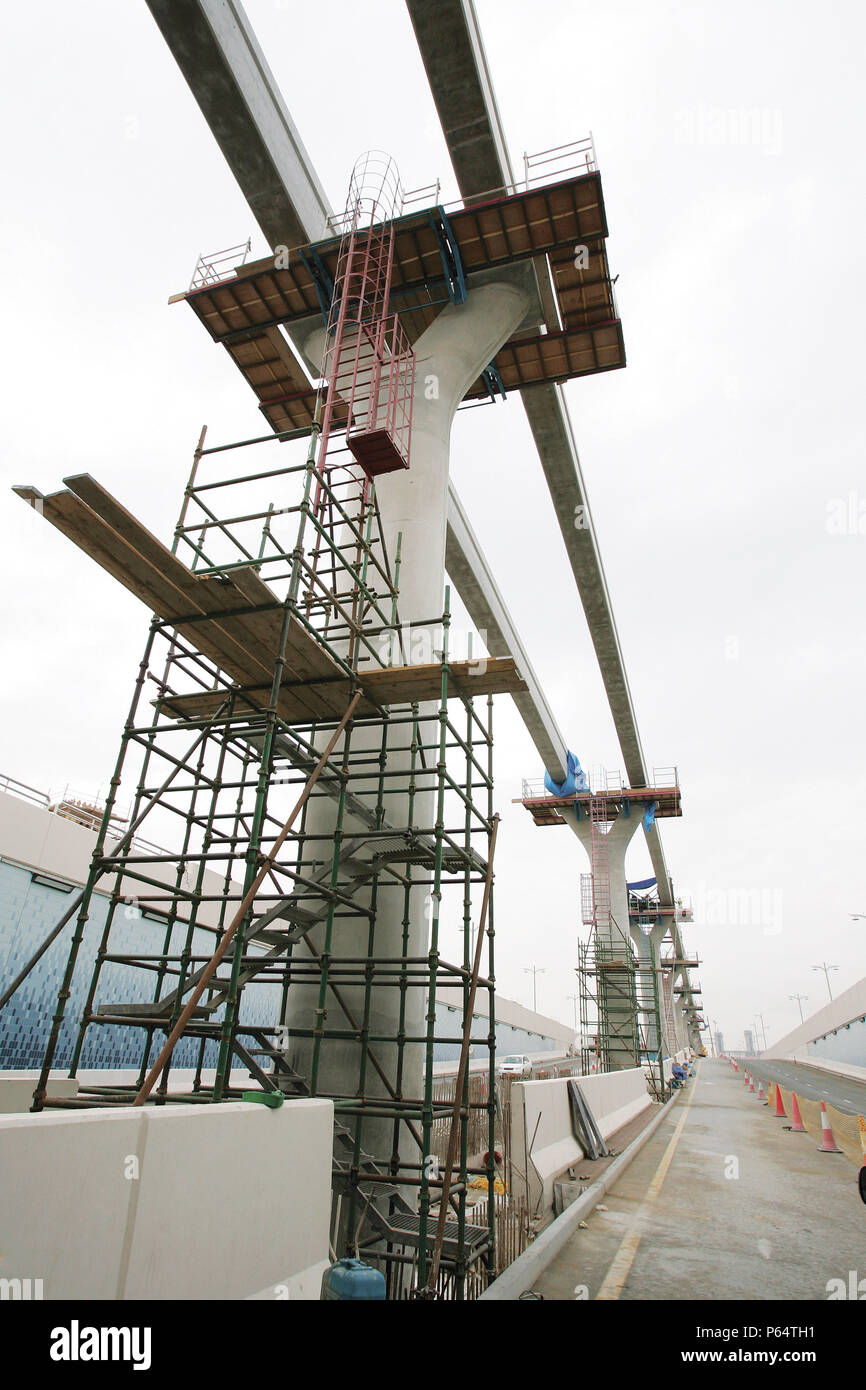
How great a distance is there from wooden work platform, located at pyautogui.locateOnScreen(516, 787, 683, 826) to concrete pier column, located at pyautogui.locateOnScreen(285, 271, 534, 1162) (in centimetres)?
2354

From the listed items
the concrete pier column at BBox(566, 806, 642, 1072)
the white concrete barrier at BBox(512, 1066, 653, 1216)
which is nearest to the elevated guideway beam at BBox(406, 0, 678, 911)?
Answer: the concrete pier column at BBox(566, 806, 642, 1072)

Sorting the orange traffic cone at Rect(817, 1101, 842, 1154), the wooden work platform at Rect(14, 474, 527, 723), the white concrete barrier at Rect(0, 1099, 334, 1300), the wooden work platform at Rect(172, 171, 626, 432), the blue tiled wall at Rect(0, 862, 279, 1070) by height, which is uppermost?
the wooden work platform at Rect(172, 171, 626, 432)

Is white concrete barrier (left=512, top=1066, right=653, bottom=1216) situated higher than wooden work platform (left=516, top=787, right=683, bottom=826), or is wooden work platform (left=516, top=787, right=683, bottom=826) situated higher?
wooden work platform (left=516, top=787, right=683, bottom=826)

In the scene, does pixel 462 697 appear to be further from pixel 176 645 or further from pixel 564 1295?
pixel 564 1295

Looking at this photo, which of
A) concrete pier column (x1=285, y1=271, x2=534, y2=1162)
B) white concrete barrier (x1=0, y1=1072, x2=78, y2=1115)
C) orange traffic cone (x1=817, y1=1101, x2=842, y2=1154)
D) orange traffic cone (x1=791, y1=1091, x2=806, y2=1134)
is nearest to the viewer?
white concrete barrier (x1=0, y1=1072, x2=78, y2=1115)

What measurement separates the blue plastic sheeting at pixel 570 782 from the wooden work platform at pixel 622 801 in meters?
0.26

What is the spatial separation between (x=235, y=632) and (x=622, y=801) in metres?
28.7

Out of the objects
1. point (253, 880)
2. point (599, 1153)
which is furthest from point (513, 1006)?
point (253, 880)

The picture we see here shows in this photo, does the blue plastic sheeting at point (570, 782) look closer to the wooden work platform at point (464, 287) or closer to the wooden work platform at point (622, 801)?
the wooden work platform at point (622, 801)

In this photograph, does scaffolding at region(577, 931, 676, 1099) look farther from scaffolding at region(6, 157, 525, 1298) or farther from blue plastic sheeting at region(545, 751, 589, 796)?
scaffolding at region(6, 157, 525, 1298)

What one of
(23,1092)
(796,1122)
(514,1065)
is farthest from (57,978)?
(514,1065)

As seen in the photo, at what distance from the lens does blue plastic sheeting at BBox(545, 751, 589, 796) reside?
3341 centimetres

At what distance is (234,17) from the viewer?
10414mm

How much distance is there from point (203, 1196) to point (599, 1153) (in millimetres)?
11116
